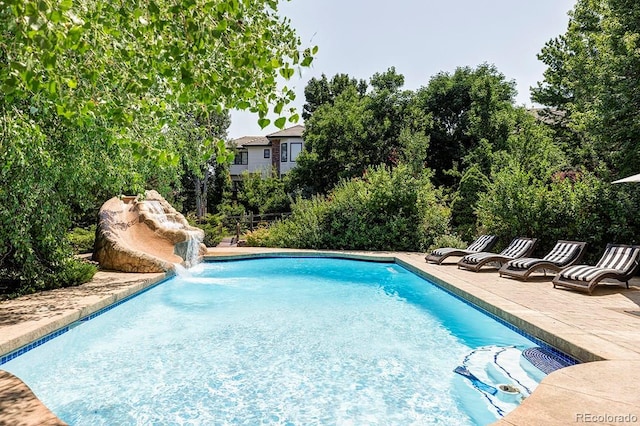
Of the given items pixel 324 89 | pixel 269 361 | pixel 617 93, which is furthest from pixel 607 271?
pixel 324 89

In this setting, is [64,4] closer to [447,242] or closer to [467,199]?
[447,242]

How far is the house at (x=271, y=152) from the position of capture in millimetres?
37938

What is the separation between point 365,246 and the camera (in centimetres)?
1748

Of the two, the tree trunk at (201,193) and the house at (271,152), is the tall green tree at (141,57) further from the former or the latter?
the house at (271,152)

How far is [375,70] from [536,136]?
11225 millimetres

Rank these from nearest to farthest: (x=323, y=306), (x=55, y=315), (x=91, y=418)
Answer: (x=91, y=418) → (x=55, y=315) → (x=323, y=306)

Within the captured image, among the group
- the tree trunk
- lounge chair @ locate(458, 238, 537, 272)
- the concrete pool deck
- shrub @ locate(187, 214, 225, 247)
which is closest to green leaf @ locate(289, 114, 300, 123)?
the concrete pool deck

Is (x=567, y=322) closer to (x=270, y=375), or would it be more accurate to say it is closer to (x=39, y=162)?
(x=270, y=375)

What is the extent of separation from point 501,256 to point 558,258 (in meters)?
1.45

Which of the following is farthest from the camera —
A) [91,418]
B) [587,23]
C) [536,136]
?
[587,23]

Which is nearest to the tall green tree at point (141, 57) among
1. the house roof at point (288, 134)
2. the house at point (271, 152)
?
the house at point (271, 152)

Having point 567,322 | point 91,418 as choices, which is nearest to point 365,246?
point 567,322

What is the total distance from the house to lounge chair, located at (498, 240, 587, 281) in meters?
26.8

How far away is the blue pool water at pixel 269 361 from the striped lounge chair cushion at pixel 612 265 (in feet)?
7.50
